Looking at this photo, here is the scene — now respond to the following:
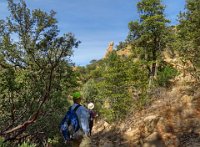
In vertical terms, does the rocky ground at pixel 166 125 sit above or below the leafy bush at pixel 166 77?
below

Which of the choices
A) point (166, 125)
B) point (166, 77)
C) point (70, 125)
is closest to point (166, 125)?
point (166, 125)

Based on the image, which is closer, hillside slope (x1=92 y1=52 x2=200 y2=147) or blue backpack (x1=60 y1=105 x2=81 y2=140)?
blue backpack (x1=60 y1=105 x2=81 y2=140)

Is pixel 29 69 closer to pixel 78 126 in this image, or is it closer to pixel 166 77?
pixel 78 126

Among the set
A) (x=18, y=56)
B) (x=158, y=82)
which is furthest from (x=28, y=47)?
(x=158, y=82)

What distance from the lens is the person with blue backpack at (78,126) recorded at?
700 cm

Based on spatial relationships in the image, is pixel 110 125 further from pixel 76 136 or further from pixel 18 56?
pixel 76 136

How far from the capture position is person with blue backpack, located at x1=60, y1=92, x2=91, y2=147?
7000mm

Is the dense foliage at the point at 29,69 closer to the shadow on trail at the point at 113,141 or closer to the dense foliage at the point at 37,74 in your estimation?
the dense foliage at the point at 37,74

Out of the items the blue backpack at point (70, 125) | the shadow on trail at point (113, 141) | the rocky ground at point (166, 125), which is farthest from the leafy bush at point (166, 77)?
the blue backpack at point (70, 125)

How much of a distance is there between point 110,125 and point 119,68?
22.4ft

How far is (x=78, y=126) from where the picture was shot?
705cm

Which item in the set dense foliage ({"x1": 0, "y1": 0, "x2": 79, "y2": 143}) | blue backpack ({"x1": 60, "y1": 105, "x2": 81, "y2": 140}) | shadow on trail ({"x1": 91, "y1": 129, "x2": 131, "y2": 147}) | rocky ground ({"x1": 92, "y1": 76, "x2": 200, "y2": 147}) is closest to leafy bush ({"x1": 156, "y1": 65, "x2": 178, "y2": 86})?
rocky ground ({"x1": 92, "y1": 76, "x2": 200, "y2": 147})

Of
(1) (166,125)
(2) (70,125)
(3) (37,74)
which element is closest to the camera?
(2) (70,125)

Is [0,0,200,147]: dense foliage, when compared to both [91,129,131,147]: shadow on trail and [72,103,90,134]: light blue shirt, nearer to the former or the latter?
[72,103,90,134]: light blue shirt
